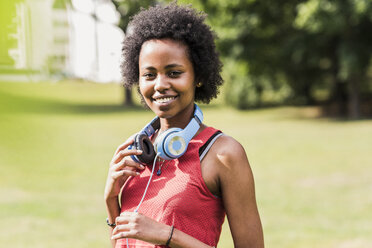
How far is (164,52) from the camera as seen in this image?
1.91m

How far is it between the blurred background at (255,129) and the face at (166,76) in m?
0.35

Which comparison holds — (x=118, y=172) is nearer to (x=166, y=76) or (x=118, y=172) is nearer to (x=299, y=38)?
(x=166, y=76)

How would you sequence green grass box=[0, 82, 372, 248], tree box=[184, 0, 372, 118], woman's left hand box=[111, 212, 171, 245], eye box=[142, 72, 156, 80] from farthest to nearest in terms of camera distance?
1. tree box=[184, 0, 372, 118]
2. green grass box=[0, 82, 372, 248]
3. eye box=[142, 72, 156, 80]
4. woman's left hand box=[111, 212, 171, 245]

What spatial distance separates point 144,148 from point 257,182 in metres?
8.73

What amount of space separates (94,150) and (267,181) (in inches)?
305

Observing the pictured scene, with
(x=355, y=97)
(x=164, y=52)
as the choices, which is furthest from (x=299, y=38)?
(x=164, y=52)

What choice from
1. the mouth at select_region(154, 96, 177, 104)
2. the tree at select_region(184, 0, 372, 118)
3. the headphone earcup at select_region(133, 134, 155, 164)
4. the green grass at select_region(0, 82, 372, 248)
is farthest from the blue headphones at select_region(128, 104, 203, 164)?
the tree at select_region(184, 0, 372, 118)

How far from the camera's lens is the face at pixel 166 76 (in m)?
1.91

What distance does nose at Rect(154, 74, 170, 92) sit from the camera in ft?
6.24

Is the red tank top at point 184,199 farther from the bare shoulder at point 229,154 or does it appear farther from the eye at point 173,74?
the eye at point 173,74

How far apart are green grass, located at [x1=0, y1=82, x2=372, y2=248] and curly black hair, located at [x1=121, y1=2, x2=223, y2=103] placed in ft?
1.56

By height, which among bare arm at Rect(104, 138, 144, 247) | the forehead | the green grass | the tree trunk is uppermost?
the forehead

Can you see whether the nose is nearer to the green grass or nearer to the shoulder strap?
the shoulder strap

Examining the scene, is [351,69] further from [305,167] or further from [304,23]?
[305,167]
